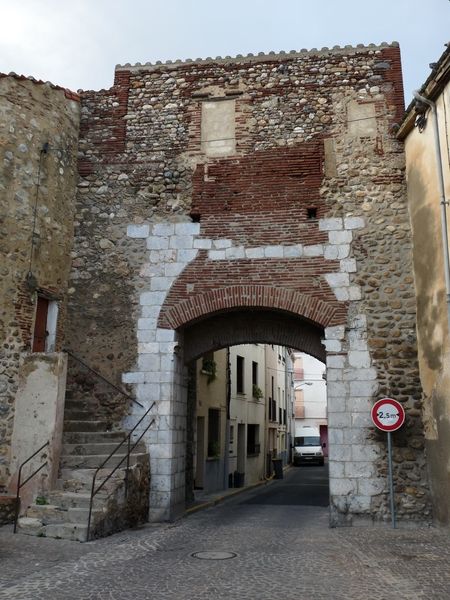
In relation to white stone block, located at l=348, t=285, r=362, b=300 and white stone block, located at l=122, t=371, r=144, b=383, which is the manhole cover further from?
white stone block, located at l=348, t=285, r=362, b=300

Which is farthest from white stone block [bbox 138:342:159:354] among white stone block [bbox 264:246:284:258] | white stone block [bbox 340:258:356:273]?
white stone block [bbox 340:258:356:273]

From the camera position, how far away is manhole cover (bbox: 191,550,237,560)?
5922 mm

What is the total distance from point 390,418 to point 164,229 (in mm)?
4655

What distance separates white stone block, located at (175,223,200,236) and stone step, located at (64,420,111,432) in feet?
10.9

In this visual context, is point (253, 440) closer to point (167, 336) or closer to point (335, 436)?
point (167, 336)

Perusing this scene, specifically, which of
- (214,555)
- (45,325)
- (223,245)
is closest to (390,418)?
(214,555)

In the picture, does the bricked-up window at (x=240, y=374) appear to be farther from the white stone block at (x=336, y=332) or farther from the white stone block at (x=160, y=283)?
the white stone block at (x=336, y=332)

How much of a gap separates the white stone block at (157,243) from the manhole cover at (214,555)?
486 cm

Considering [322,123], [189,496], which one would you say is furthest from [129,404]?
[322,123]

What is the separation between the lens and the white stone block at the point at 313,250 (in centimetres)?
885

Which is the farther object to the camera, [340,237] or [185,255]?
[185,255]

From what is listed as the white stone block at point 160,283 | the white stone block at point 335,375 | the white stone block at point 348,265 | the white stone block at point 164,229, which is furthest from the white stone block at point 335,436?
the white stone block at point 164,229

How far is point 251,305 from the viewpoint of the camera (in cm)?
880

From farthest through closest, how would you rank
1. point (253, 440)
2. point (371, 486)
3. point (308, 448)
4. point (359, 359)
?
point (308, 448) < point (253, 440) < point (359, 359) < point (371, 486)
